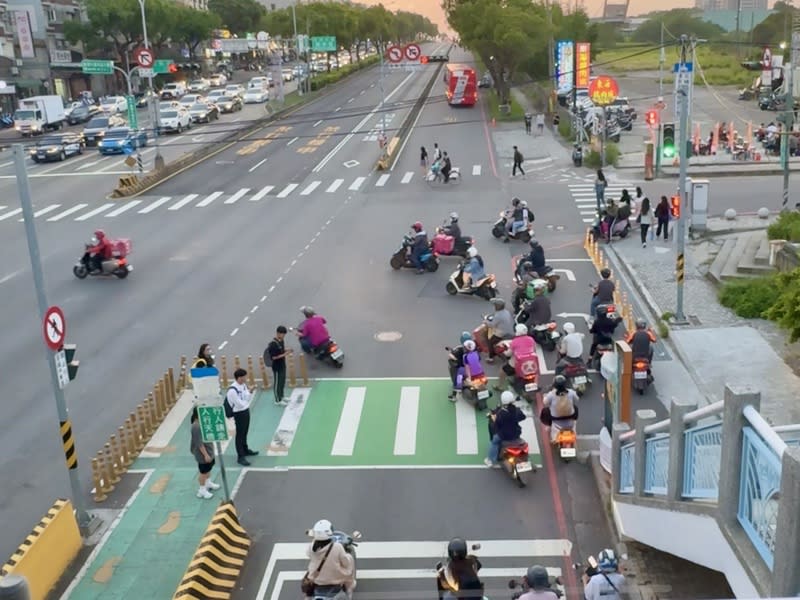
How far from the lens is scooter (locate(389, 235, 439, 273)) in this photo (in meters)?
25.3

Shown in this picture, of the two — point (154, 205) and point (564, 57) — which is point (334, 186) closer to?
point (154, 205)

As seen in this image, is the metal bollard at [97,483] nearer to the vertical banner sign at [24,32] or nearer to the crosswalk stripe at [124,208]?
the crosswalk stripe at [124,208]

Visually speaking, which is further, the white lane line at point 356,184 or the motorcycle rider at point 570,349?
the white lane line at point 356,184

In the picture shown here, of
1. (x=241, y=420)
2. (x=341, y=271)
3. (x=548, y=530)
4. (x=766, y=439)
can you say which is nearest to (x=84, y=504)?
(x=241, y=420)

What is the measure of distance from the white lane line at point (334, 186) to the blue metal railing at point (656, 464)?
3039 centimetres

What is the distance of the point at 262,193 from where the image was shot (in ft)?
130

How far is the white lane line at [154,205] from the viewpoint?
119 feet

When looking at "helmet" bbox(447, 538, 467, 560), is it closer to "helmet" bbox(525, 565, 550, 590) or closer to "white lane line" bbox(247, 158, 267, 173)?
"helmet" bbox(525, 565, 550, 590)

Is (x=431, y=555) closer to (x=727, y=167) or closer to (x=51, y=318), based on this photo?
(x=51, y=318)

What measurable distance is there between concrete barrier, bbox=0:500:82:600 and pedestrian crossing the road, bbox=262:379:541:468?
3.59 metres

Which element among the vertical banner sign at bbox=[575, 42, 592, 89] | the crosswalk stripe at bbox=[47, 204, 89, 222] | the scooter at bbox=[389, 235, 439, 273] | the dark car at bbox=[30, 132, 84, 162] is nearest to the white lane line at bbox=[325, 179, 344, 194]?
the crosswalk stripe at bbox=[47, 204, 89, 222]

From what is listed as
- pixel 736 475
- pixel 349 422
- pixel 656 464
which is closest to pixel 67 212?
pixel 349 422

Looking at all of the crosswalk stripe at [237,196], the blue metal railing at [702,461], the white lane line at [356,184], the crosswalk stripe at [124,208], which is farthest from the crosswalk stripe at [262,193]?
the blue metal railing at [702,461]

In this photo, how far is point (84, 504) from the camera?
42.2 ft
